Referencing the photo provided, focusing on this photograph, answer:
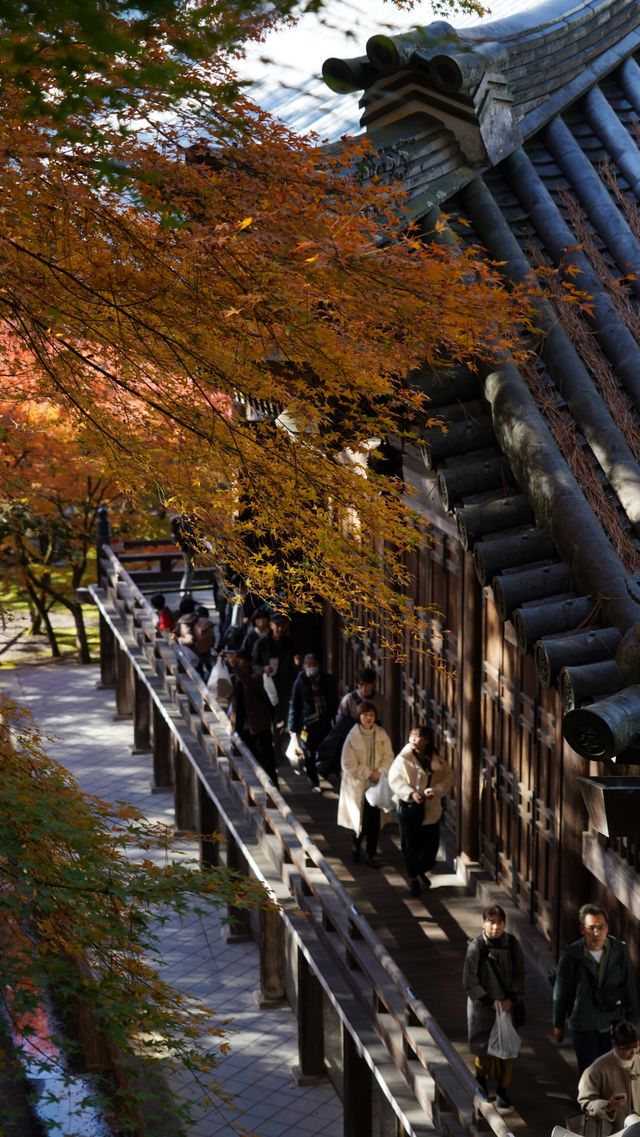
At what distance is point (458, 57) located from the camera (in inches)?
417

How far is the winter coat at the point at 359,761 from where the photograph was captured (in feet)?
41.8

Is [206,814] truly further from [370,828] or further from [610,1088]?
[610,1088]

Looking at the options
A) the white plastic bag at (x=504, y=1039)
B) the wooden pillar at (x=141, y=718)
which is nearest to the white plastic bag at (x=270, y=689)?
the white plastic bag at (x=504, y=1039)

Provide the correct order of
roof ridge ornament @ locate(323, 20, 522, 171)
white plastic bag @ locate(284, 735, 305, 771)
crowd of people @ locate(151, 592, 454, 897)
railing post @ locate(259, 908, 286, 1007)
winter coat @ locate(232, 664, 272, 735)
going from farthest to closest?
white plastic bag @ locate(284, 735, 305, 771)
winter coat @ locate(232, 664, 272, 735)
railing post @ locate(259, 908, 286, 1007)
crowd of people @ locate(151, 592, 454, 897)
roof ridge ornament @ locate(323, 20, 522, 171)

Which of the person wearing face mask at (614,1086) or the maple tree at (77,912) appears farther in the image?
the person wearing face mask at (614,1086)

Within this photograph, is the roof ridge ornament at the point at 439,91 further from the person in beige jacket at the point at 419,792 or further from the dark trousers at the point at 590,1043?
the dark trousers at the point at 590,1043

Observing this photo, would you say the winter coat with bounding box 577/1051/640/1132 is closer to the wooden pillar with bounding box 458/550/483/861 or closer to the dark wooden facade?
the dark wooden facade

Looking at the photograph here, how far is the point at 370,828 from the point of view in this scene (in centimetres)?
1320

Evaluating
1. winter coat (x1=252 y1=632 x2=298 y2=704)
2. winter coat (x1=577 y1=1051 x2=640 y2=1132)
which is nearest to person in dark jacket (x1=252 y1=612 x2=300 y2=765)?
winter coat (x1=252 y1=632 x2=298 y2=704)

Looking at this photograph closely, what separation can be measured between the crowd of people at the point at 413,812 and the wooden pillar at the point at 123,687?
15.6 feet

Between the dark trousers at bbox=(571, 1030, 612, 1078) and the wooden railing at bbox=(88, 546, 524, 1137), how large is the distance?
808 millimetres

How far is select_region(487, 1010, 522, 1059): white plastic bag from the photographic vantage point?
912 cm

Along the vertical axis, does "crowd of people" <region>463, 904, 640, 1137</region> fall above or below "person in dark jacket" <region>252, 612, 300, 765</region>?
below

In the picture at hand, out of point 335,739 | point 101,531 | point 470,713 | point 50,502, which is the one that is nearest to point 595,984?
point 470,713
